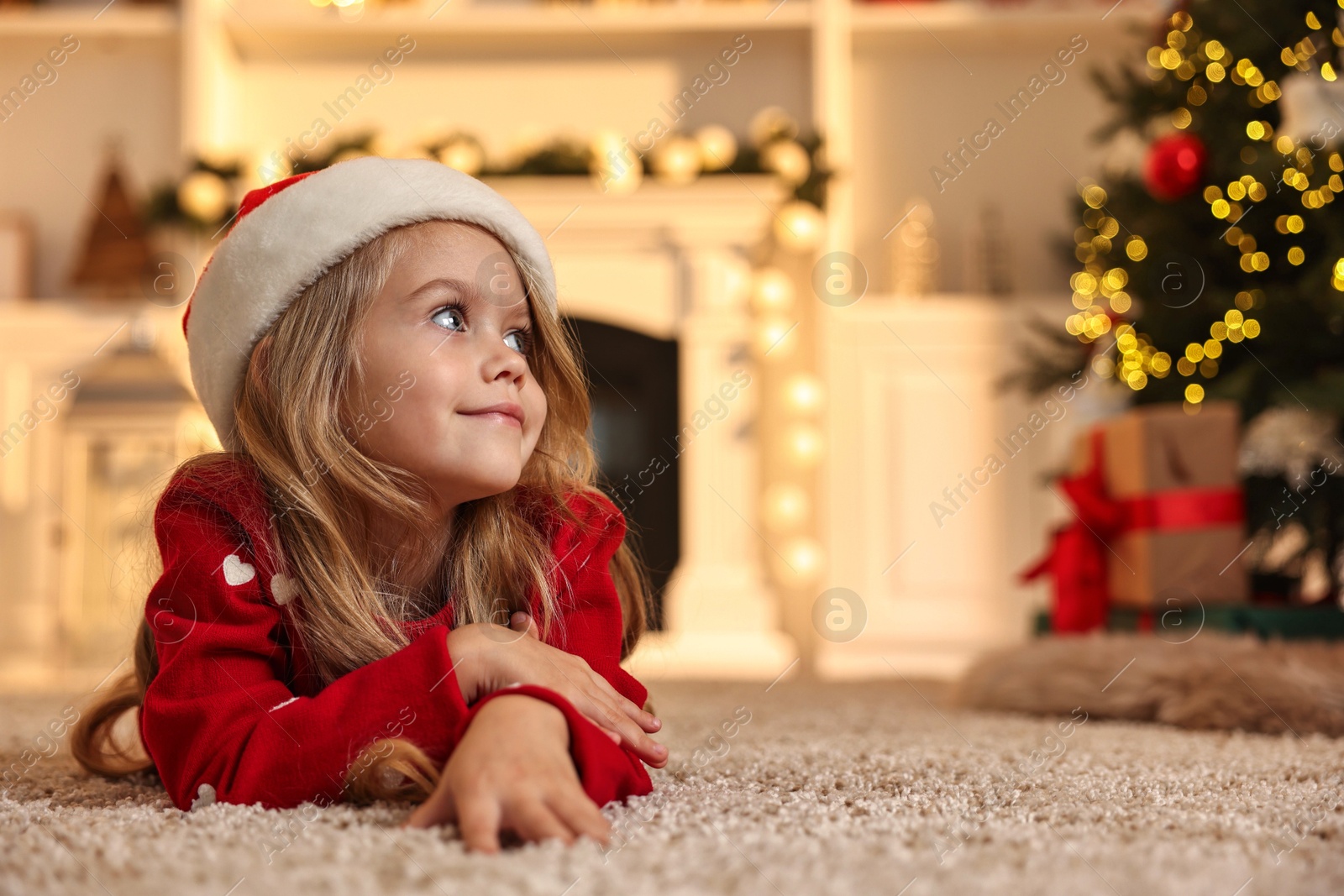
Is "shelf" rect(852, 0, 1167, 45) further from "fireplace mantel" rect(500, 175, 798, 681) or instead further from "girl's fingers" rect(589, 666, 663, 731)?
"girl's fingers" rect(589, 666, 663, 731)

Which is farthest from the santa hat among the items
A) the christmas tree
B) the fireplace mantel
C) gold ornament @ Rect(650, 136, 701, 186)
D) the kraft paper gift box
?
gold ornament @ Rect(650, 136, 701, 186)

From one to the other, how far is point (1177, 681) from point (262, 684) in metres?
0.92

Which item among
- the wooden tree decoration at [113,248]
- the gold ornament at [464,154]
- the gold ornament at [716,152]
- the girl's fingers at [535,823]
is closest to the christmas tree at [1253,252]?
the gold ornament at [716,152]

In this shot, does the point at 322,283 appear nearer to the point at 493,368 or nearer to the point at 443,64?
the point at 493,368

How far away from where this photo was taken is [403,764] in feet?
1.91

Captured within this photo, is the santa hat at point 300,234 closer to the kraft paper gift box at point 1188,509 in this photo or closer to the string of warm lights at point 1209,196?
the kraft paper gift box at point 1188,509

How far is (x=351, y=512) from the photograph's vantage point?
735 millimetres

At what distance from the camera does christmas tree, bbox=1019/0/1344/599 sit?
4.83 ft

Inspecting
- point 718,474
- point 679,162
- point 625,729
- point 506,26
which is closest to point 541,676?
point 625,729

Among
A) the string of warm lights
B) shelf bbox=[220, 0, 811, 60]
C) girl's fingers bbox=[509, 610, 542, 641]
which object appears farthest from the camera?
shelf bbox=[220, 0, 811, 60]

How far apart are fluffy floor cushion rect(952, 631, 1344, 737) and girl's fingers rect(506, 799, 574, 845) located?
834mm

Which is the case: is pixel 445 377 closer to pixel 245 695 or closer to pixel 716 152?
pixel 245 695

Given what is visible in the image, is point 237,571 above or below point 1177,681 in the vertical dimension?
above

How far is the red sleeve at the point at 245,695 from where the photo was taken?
602mm
